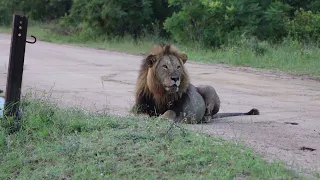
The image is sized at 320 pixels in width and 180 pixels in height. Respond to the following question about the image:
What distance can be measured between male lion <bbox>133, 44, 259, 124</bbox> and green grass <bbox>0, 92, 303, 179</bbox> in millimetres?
705

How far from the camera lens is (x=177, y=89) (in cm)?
895

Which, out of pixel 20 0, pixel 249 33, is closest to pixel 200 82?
pixel 249 33

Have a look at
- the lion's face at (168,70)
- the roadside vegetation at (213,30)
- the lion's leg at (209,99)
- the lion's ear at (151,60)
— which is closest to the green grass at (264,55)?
the roadside vegetation at (213,30)

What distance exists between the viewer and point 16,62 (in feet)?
26.5

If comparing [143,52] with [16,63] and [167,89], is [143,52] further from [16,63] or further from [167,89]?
[16,63]

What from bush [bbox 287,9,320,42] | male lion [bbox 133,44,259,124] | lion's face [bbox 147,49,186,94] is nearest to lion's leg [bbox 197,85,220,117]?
male lion [bbox 133,44,259,124]

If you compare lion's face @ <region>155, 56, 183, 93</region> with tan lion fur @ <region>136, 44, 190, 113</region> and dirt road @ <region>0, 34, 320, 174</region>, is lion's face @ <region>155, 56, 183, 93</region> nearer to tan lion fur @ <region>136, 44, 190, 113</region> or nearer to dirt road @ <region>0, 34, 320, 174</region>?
tan lion fur @ <region>136, 44, 190, 113</region>

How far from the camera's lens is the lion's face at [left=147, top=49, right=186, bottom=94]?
349 inches

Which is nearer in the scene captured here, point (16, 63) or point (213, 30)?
point (16, 63)

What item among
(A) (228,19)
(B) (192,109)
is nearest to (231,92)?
(B) (192,109)

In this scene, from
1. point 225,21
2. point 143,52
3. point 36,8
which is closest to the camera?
point 143,52

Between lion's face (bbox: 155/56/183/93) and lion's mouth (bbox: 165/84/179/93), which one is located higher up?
lion's face (bbox: 155/56/183/93)

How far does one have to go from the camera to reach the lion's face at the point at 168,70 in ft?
29.1

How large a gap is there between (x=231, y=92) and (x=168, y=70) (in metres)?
5.26
